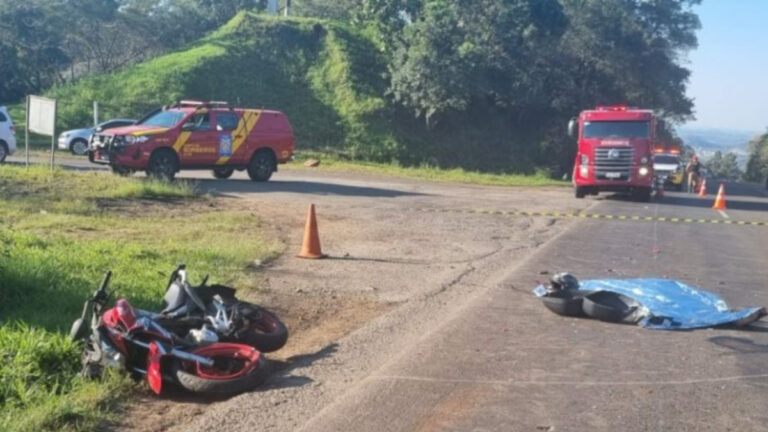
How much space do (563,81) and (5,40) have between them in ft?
90.3

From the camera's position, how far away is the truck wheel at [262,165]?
25281 millimetres

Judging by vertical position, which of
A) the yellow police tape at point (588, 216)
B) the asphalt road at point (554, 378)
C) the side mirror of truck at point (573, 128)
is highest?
the side mirror of truck at point (573, 128)

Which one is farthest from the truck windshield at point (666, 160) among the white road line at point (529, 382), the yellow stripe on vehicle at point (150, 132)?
the white road line at point (529, 382)

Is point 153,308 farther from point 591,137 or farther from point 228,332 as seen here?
point 591,137

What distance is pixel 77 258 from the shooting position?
10.2m

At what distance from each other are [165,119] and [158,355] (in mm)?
18100

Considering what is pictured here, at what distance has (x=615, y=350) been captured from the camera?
777 centimetres

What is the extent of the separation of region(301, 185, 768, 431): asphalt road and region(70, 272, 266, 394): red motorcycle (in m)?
0.77

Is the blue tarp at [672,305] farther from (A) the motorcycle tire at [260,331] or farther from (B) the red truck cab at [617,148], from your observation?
(B) the red truck cab at [617,148]

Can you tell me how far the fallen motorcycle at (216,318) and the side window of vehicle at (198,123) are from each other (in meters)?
16.5

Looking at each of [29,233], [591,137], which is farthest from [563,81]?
[29,233]

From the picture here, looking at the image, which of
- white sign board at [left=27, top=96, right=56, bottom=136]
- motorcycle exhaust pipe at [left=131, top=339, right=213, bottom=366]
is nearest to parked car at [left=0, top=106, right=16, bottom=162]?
white sign board at [left=27, top=96, right=56, bottom=136]

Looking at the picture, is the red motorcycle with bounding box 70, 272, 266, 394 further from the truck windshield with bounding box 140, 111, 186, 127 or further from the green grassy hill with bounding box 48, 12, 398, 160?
the green grassy hill with bounding box 48, 12, 398, 160

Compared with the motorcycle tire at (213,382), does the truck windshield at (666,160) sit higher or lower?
higher
